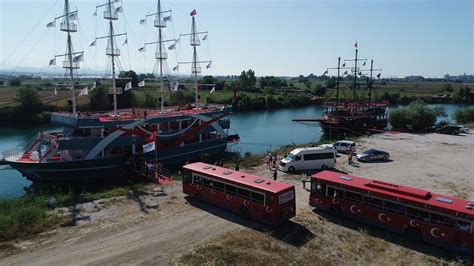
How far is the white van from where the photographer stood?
1137 inches

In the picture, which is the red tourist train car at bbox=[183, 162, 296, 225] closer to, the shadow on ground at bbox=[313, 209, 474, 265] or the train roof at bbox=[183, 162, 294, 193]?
the train roof at bbox=[183, 162, 294, 193]

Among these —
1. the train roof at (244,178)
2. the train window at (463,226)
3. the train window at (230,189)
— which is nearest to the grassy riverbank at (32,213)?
the train roof at (244,178)

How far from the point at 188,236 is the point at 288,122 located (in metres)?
59.2

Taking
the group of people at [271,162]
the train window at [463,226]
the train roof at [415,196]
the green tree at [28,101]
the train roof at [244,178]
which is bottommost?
the group of people at [271,162]

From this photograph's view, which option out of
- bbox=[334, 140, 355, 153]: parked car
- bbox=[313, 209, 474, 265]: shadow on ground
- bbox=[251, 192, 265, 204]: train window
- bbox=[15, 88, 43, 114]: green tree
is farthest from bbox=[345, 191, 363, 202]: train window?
bbox=[15, 88, 43, 114]: green tree

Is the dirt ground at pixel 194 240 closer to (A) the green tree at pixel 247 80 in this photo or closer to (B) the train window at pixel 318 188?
(B) the train window at pixel 318 188

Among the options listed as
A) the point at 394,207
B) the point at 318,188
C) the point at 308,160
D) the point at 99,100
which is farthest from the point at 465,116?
the point at 99,100

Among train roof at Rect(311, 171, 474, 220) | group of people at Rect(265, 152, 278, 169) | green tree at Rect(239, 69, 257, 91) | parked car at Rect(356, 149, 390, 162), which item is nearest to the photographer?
train roof at Rect(311, 171, 474, 220)

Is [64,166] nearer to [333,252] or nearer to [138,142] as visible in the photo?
[138,142]

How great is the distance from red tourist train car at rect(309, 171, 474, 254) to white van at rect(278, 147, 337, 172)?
8117 millimetres

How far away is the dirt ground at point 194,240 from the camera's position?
15.0 meters

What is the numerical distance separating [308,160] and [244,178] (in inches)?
424

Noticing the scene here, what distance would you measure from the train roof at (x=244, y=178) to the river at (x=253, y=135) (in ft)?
51.2

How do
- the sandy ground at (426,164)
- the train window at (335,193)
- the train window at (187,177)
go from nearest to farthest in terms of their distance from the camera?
1. the train window at (335,193)
2. the train window at (187,177)
3. the sandy ground at (426,164)
